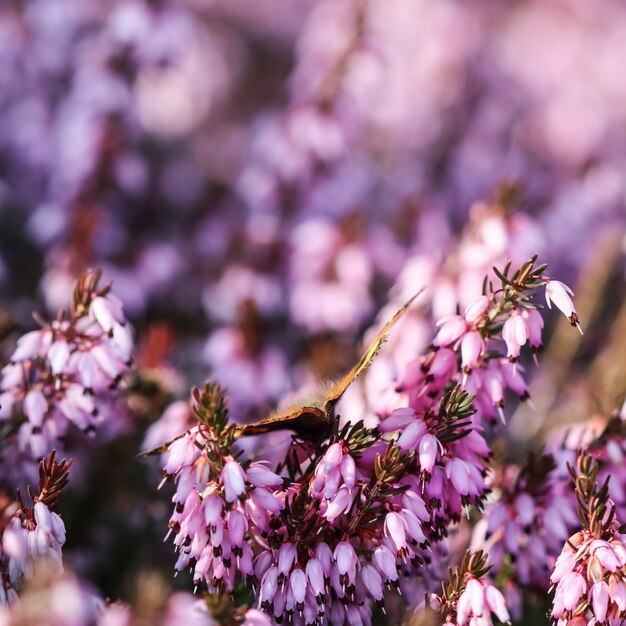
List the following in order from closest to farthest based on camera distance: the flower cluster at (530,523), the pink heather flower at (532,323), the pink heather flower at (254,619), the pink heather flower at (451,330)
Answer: the pink heather flower at (254,619), the pink heather flower at (532,323), the pink heather flower at (451,330), the flower cluster at (530,523)

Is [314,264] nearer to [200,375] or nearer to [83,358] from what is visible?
[200,375]

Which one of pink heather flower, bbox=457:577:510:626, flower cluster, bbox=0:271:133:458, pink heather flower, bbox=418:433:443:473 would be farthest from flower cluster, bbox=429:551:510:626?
flower cluster, bbox=0:271:133:458

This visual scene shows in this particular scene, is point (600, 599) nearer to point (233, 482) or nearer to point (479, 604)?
point (479, 604)

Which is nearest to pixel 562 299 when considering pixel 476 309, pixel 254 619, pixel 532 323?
pixel 532 323

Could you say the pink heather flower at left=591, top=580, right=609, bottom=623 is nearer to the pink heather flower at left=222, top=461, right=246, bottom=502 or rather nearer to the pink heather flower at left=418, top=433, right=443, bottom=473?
the pink heather flower at left=418, top=433, right=443, bottom=473

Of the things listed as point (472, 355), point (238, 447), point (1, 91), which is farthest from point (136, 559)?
point (1, 91)

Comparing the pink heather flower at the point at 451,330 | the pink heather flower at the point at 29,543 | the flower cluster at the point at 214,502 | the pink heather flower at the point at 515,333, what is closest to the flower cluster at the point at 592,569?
the pink heather flower at the point at 515,333

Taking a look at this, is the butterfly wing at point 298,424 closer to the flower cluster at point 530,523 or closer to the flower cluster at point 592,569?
the flower cluster at point 530,523
